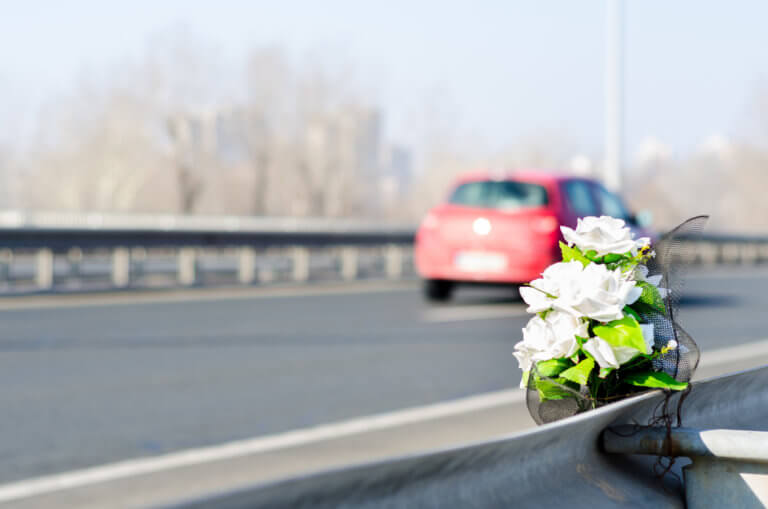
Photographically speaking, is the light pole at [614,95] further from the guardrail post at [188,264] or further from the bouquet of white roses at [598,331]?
the bouquet of white roses at [598,331]

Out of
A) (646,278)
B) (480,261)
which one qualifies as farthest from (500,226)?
(646,278)

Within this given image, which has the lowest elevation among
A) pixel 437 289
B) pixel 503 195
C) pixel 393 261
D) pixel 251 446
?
pixel 393 261

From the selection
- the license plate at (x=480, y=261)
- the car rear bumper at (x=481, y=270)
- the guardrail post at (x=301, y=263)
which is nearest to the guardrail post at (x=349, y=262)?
the guardrail post at (x=301, y=263)

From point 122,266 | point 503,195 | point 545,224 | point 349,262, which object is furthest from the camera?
point 349,262

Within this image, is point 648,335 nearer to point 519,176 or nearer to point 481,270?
point 481,270

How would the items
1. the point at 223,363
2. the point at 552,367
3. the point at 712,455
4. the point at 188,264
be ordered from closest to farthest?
the point at 712,455, the point at 552,367, the point at 223,363, the point at 188,264

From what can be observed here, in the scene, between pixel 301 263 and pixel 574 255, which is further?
pixel 301 263

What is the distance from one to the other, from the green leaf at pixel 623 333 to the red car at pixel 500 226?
11.2 m

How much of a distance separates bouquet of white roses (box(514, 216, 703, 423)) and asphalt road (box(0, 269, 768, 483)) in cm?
351

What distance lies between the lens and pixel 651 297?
2.35 m

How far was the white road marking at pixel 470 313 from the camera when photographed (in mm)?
12766

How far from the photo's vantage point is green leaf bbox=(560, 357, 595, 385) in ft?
7.26

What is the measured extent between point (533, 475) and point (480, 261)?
1209 centimetres

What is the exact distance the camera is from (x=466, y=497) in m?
1.49
